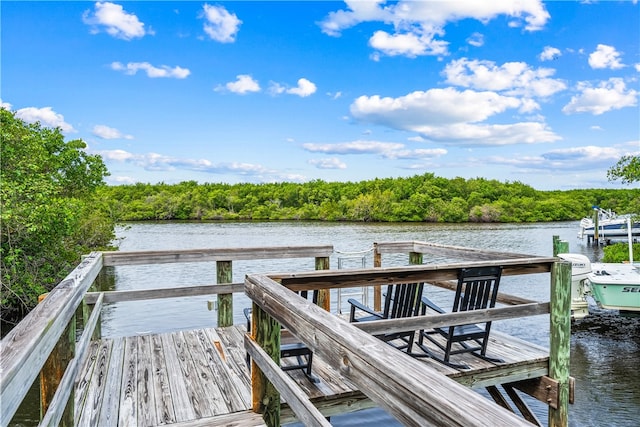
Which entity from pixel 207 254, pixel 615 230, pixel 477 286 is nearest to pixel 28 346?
pixel 477 286

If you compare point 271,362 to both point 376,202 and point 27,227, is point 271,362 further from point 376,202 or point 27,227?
point 376,202

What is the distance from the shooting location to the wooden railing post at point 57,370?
2145mm

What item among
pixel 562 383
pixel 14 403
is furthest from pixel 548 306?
pixel 14 403

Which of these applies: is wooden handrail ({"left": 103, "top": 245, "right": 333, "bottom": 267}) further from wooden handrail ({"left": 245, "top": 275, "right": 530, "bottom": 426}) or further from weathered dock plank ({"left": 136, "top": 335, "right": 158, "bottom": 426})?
wooden handrail ({"left": 245, "top": 275, "right": 530, "bottom": 426})

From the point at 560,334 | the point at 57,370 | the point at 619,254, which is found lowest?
the point at 619,254

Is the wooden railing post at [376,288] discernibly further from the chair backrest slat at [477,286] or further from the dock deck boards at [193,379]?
the chair backrest slat at [477,286]

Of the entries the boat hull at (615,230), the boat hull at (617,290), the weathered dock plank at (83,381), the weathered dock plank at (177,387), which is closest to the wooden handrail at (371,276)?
the weathered dock plank at (177,387)

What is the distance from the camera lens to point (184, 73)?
114 ft

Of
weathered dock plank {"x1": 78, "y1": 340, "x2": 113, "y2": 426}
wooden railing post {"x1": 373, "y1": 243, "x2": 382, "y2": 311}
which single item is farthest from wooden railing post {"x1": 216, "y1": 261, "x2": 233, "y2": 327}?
wooden railing post {"x1": 373, "y1": 243, "x2": 382, "y2": 311}

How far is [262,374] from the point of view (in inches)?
104

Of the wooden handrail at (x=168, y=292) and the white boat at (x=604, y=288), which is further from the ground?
the wooden handrail at (x=168, y=292)

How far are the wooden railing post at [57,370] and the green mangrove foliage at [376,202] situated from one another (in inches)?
2424

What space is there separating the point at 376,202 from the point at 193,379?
6484 cm

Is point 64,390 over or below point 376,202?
below
